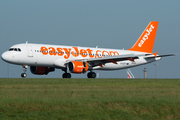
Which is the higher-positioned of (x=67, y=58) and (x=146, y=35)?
(x=146, y=35)

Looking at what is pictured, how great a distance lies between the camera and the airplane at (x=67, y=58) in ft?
127

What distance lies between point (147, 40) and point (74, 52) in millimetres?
14387

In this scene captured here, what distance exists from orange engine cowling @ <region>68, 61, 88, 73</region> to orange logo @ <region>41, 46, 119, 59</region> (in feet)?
6.87

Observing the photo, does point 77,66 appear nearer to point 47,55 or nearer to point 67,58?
point 67,58

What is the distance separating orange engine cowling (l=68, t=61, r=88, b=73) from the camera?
38531 millimetres

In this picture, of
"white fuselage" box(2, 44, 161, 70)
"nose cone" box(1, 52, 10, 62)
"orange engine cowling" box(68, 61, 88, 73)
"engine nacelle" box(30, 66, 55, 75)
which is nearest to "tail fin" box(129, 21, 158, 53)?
"white fuselage" box(2, 44, 161, 70)

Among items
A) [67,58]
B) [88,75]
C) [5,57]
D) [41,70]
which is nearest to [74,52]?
[67,58]

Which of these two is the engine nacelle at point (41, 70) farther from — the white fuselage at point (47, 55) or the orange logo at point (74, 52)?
the orange logo at point (74, 52)

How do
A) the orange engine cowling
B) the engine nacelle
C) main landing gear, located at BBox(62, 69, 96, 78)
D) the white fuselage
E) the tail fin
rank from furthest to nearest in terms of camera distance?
the tail fin < the engine nacelle < main landing gear, located at BBox(62, 69, 96, 78) < the orange engine cowling < the white fuselage

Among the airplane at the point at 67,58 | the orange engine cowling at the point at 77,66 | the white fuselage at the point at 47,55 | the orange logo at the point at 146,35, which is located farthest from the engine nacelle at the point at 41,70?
the orange logo at the point at 146,35

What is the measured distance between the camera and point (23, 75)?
1539 inches

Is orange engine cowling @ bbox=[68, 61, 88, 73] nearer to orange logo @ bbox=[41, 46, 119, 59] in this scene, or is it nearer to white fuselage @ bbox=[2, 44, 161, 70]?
white fuselage @ bbox=[2, 44, 161, 70]

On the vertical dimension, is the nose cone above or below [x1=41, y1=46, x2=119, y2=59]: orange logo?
below

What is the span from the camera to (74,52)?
138ft
